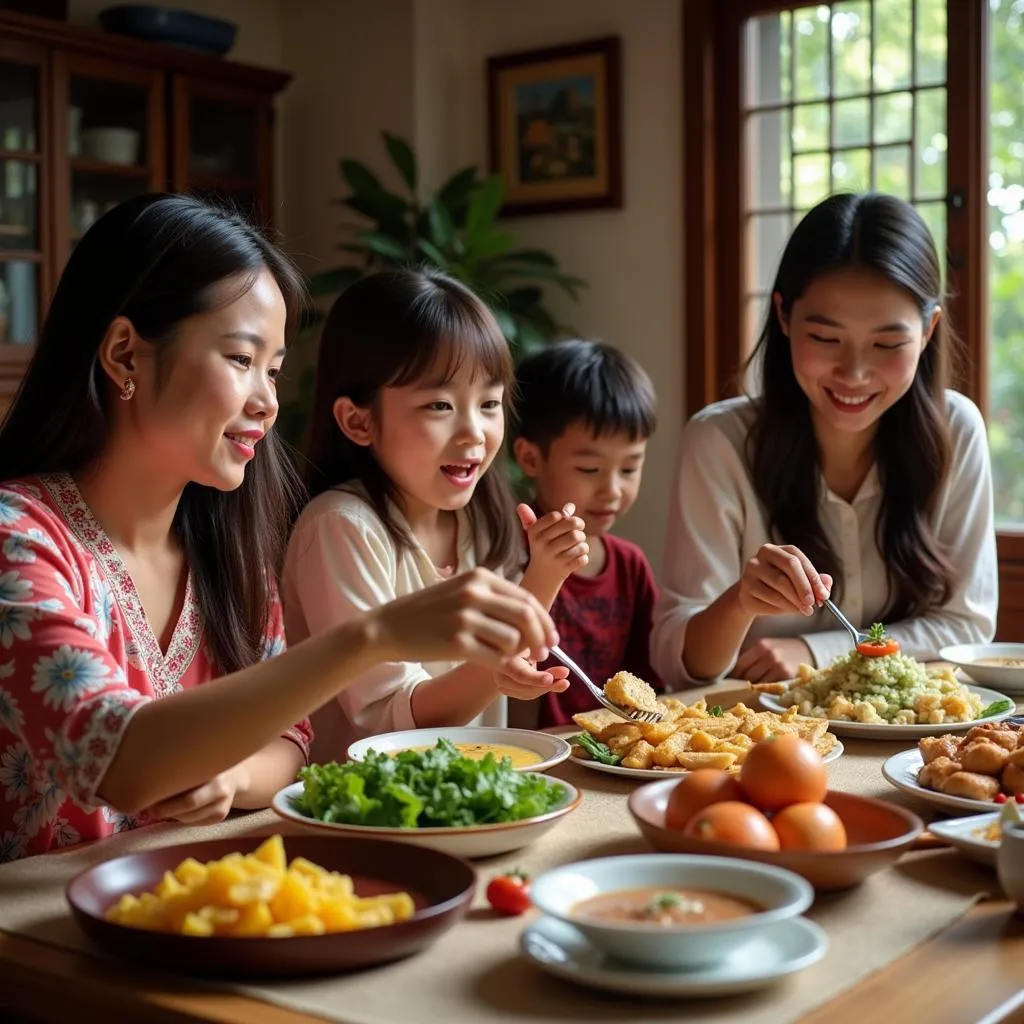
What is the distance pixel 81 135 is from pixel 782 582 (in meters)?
3.25

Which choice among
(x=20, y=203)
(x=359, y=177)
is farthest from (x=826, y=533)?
(x=20, y=203)

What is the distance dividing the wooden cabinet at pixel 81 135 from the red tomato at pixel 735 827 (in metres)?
3.31

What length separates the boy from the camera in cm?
265

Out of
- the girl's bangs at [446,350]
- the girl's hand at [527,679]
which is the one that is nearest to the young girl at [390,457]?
the girl's bangs at [446,350]

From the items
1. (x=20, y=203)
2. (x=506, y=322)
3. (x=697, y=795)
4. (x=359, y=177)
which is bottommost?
(x=697, y=795)

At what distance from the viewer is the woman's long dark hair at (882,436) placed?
2.44m

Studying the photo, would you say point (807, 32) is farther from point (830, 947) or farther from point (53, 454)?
point (830, 947)

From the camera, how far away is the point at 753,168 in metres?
4.49

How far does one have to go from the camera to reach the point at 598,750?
1.60 m

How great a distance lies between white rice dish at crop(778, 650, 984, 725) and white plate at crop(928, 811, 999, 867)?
503 millimetres

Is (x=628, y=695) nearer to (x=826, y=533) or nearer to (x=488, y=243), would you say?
(x=826, y=533)

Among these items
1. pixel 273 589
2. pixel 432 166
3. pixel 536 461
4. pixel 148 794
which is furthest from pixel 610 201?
pixel 148 794

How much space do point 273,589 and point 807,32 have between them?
3218 millimetres

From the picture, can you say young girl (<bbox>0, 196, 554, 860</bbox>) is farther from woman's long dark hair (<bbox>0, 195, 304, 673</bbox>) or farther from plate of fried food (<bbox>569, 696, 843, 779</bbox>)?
plate of fried food (<bbox>569, 696, 843, 779</bbox>)
